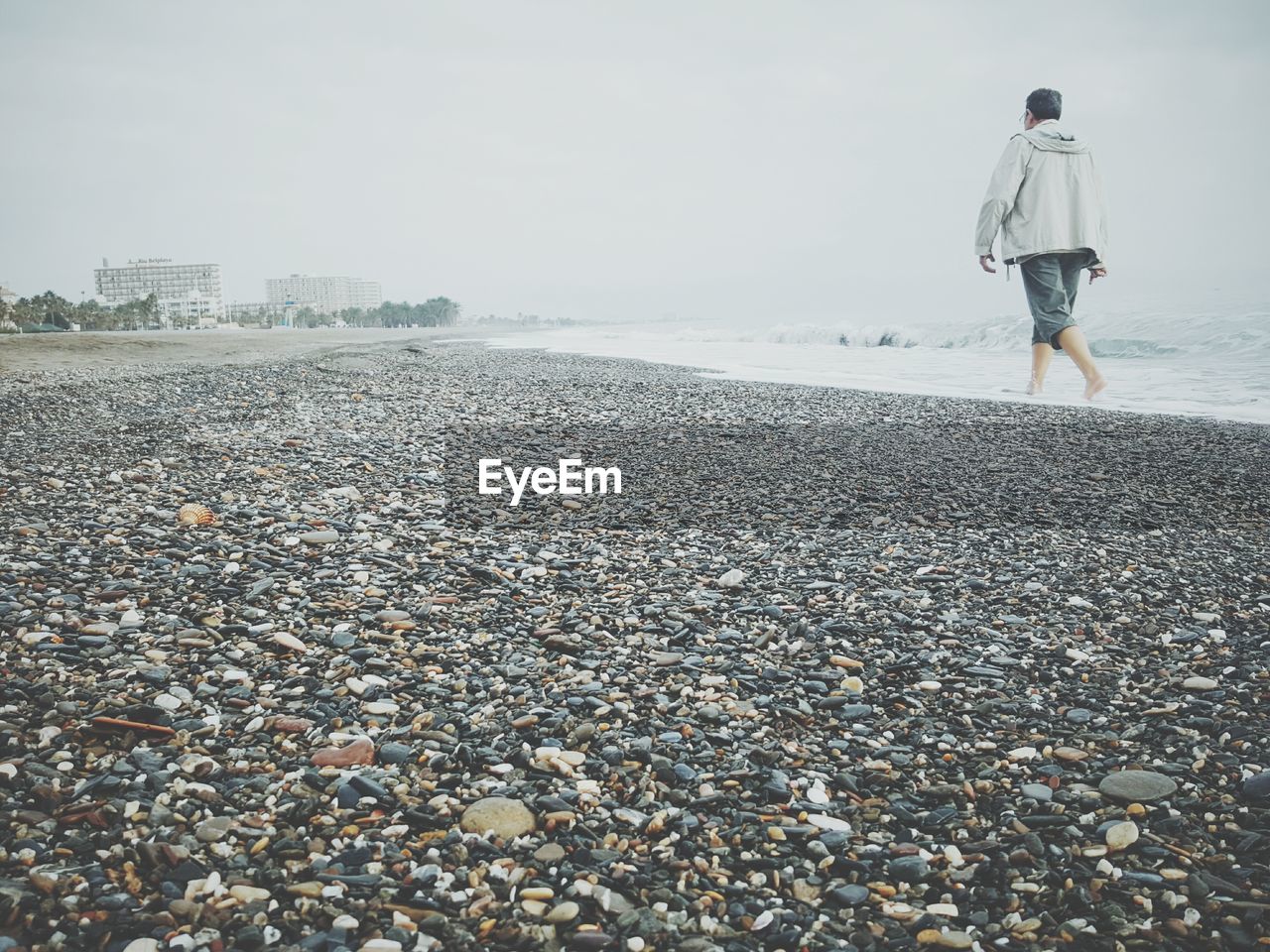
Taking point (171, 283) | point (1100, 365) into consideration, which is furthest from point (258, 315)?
point (1100, 365)

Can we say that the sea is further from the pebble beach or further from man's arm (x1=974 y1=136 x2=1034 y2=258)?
the pebble beach

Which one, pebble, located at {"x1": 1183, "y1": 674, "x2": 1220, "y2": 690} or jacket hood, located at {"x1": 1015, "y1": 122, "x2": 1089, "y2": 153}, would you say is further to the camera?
jacket hood, located at {"x1": 1015, "y1": 122, "x2": 1089, "y2": 153}

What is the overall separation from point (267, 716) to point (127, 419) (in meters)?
6.11

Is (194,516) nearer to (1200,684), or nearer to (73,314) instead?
(1200,684)

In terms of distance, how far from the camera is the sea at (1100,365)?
10234 millimetres

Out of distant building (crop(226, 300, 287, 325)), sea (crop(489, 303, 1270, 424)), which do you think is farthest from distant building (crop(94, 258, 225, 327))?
sea (crop(489, 303, 1270, 424))

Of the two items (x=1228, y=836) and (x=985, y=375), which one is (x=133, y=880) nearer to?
(x=1228, y=836)

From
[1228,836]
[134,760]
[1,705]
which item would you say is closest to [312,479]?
[1,705]

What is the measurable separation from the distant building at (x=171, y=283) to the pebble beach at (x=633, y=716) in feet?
489

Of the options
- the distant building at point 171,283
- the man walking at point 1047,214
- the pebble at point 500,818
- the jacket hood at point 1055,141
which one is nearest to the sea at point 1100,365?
the man walking at point 1047,214

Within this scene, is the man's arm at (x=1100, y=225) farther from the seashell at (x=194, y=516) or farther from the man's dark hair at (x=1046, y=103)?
the seashell at (x=194, y=516)

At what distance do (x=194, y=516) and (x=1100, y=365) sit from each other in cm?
1790

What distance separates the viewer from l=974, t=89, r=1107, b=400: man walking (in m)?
8.40

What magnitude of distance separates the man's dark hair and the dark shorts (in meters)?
1.58
